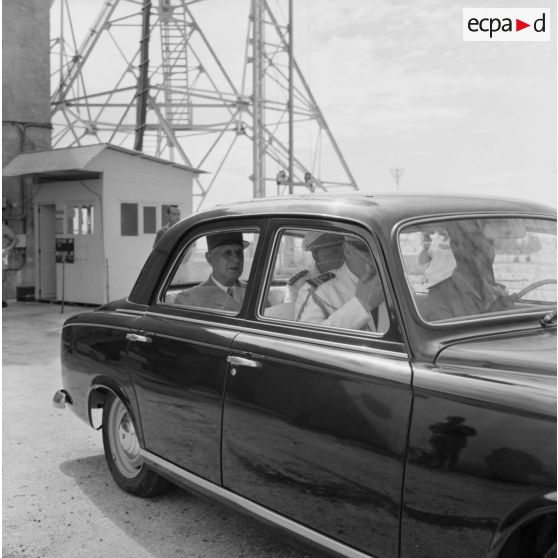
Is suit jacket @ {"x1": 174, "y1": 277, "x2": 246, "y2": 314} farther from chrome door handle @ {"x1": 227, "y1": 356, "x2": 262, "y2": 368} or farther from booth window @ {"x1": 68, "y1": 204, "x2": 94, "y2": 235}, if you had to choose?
booth window @ {"x1": 68, "y1": 204, "x2": 94, "y2": 235}

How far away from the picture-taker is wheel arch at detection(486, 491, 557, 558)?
7.30ft

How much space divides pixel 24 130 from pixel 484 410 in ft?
55.8

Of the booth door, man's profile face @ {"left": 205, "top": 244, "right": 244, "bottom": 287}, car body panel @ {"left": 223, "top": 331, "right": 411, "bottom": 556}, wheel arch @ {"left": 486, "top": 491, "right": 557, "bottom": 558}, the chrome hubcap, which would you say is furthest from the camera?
the booth door

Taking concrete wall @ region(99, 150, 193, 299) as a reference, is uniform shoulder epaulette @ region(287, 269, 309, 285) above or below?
below

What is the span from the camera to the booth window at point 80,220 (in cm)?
1598

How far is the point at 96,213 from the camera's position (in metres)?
15.7

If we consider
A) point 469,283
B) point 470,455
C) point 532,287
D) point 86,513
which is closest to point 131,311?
point 86,513

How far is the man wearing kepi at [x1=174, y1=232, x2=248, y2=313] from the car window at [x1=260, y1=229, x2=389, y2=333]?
267 millimetres

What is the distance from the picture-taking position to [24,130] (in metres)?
17.5

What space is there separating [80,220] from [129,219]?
3.65 ft

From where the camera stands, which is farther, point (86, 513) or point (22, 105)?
point (22, 105)

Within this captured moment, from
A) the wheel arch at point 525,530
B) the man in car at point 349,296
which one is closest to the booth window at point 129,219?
the man in car at point 349,296

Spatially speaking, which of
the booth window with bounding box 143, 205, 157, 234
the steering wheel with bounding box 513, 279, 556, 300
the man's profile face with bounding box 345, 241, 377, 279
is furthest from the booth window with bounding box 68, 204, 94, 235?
the steering wheel with bounding box 513, 279, 556, 300

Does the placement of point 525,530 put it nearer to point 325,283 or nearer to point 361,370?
point 361,370
